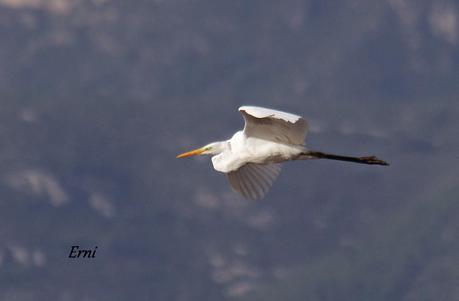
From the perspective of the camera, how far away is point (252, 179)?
72.1ft

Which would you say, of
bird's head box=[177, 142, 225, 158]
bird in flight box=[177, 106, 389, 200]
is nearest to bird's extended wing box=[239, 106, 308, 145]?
bird in flight box=[177, 106, 389, 200]

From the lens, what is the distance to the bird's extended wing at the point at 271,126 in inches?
760

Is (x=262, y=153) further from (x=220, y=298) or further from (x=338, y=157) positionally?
(x=220, y=298)

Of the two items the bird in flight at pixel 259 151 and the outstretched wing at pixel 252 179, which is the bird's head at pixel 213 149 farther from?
the outstretched wing at pixel 252 179

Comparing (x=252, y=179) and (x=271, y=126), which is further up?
(x=252, y=179)

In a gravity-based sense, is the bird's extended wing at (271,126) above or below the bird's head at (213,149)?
below

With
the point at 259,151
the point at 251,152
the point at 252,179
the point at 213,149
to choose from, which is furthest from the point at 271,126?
the point at 213,149

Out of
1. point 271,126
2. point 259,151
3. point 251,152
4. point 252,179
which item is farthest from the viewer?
point 252,179

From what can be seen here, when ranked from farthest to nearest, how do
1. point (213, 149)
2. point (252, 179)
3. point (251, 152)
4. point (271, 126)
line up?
1. point (213, 149)
2. point (252, 179)
3. point (251, 152)
4. point (271, 126)

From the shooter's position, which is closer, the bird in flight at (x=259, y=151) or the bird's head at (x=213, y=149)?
the bird in flight at (x=259, y=151)

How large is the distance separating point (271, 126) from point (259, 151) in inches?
27.0

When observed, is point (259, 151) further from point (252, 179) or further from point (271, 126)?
point (252, 179)

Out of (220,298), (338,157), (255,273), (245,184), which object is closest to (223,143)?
(245,184)

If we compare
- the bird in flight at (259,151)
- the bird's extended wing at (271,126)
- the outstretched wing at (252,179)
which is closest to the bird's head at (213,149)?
the bird in flight at (259,151)
